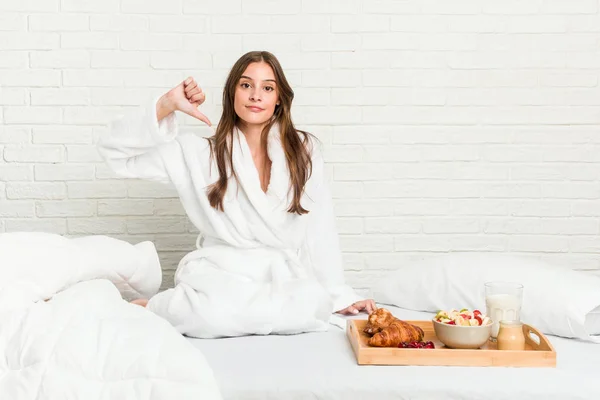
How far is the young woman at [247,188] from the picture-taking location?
250 cm

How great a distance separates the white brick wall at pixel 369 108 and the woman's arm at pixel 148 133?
1.83 ft

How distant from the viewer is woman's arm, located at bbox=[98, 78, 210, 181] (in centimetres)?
254

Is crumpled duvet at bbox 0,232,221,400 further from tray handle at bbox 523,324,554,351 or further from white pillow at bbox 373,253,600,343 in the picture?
white pillow at bbox 373,253,600,343

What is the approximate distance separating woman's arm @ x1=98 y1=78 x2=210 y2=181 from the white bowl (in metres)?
1.04

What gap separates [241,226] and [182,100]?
0.46 meters

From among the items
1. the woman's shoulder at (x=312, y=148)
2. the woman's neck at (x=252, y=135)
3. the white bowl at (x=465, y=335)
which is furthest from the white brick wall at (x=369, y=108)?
the white bowl at (x=465, y=335)

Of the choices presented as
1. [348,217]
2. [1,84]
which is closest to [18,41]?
[1,84]

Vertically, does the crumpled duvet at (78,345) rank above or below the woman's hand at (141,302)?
above

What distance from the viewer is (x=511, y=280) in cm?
248

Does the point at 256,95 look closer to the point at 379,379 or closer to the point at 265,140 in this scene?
the point at 265,140

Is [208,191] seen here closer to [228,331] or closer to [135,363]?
[228,331]

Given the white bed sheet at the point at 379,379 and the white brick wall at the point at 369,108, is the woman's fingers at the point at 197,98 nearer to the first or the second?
the white brick wall at the point at 369,108

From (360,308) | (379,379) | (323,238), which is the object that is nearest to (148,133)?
(323,238)

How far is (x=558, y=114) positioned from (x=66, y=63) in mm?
2000
